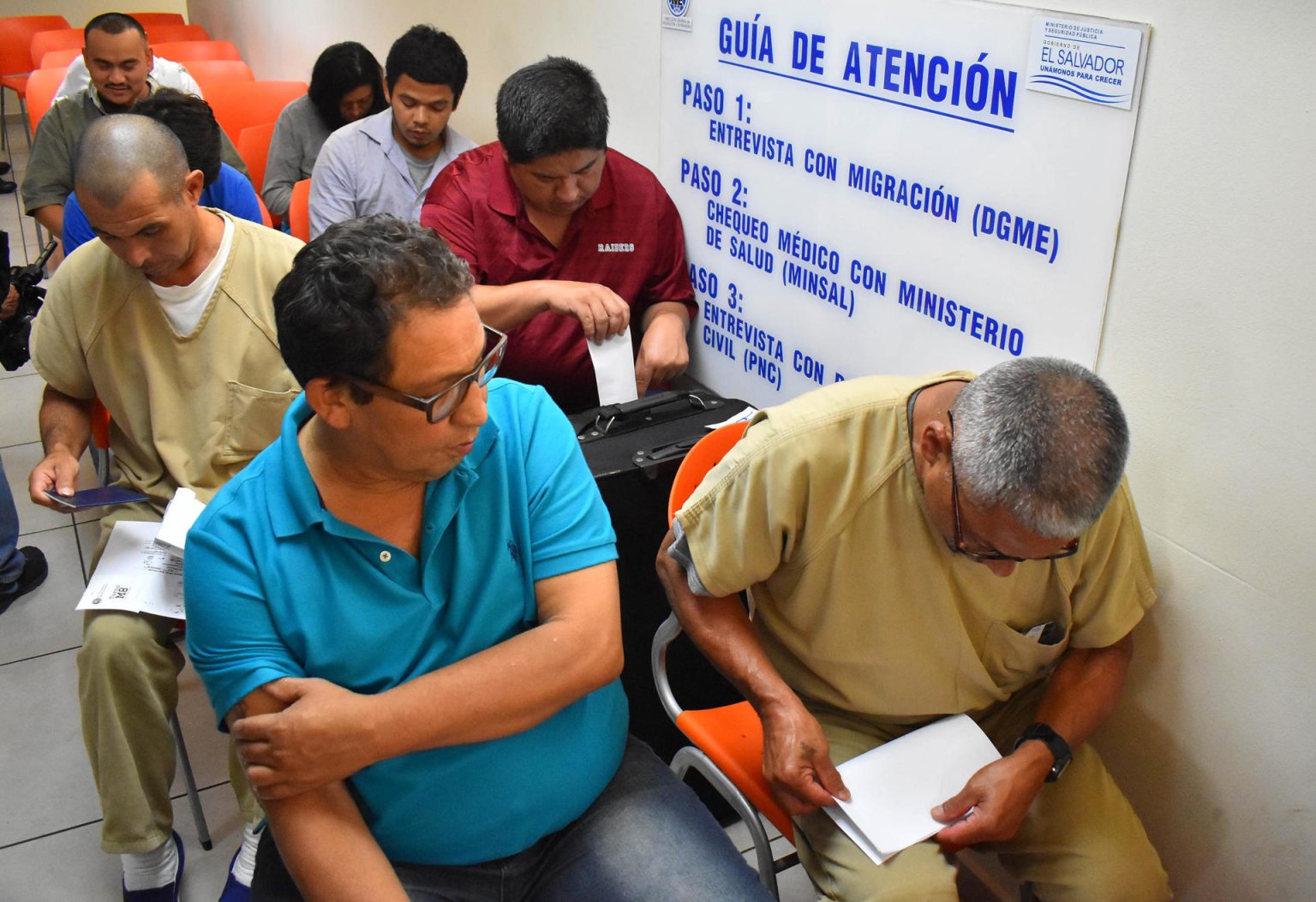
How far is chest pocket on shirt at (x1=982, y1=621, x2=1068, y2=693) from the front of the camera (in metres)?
1.61

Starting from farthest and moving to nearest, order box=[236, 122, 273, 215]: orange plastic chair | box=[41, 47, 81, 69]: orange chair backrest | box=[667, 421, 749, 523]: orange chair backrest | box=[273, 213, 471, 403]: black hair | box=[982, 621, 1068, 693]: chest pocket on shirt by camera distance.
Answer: box=[41, 47, 81, 69]: orange chair backrest, box=[236, 122, 273, 215]: orange plastic chair, box=[667, 421, 749, 523]: orange chair backrest, box=[982, 621, 1068, 693]: chest pocket on shirt, box=[273, 213, 471, 403]: black hair

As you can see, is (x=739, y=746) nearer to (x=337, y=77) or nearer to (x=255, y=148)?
(x=337, y=77)

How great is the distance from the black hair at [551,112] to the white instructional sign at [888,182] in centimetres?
28

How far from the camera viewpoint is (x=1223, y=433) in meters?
1.51

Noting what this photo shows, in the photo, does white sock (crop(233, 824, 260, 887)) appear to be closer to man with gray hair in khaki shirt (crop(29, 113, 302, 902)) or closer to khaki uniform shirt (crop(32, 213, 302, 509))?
man with gray hair in khaki shirt (crop(29, 113, 302, 902))

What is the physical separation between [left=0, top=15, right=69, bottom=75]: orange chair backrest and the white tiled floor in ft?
18.9

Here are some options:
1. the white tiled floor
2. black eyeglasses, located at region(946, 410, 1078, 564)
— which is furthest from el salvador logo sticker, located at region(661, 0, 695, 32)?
the white tiled floor

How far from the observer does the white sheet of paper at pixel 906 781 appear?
1474mm

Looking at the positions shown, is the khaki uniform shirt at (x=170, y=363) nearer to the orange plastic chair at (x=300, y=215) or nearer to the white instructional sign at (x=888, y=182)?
the white instructional sign at (x=888, y=182)

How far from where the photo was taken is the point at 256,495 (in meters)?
1.36

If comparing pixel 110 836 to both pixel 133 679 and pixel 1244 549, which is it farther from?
pixel 1244 549

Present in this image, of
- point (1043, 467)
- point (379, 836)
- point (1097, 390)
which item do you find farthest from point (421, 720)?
point (1097, 390)

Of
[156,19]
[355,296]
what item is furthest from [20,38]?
[355,296]

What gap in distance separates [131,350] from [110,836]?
3.07ft
